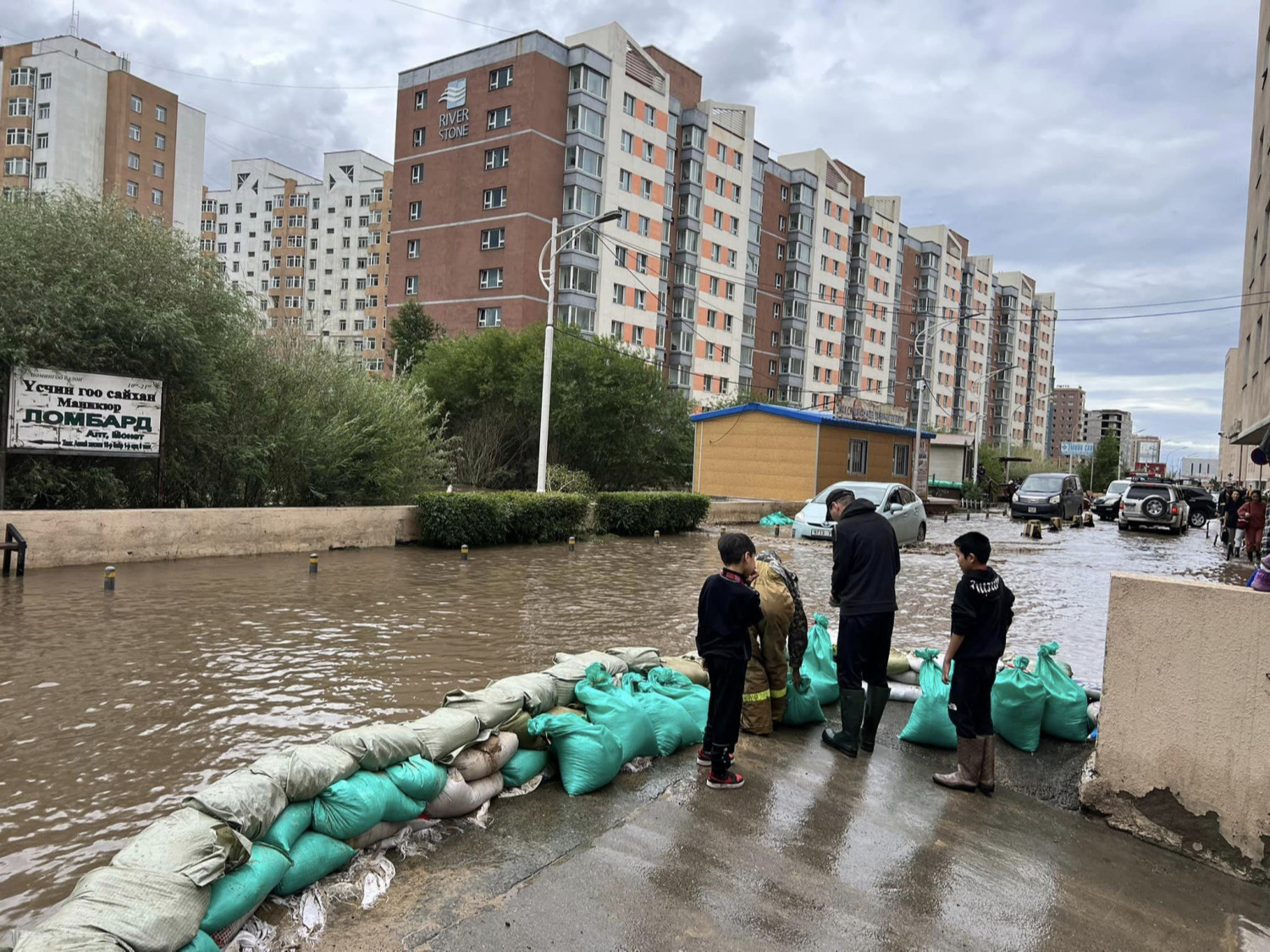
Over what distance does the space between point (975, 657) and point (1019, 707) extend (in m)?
1.06

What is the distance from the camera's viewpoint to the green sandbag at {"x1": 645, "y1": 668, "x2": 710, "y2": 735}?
5.64 meters

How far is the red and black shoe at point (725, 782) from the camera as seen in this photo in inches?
189

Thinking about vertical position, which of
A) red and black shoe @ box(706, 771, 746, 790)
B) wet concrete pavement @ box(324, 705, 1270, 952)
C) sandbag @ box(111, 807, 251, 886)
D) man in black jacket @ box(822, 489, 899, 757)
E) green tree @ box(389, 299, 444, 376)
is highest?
green tree @ box(389, 299, 444, 376)

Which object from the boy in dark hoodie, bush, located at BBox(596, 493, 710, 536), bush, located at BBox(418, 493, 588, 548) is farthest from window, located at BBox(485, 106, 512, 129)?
the boy in dark hoodie

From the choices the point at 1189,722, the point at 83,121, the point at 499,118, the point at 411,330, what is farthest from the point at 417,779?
the point at 83,121

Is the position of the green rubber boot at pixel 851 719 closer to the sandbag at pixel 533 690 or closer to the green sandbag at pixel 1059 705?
the green sandbag at pixel 1059 705

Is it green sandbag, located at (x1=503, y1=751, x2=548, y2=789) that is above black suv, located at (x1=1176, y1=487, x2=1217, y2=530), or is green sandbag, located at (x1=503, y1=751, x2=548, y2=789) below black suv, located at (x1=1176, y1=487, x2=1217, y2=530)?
below

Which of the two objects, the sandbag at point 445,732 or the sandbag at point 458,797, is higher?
the sandbag at point 445,732

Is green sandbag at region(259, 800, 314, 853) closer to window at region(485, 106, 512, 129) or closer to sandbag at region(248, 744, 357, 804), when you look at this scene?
sandbag at region(248, 744, 357, 804)

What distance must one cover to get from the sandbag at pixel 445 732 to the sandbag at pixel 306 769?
0.43m

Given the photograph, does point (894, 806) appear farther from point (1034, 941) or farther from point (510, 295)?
point (510, 295)

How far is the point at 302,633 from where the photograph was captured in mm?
8547

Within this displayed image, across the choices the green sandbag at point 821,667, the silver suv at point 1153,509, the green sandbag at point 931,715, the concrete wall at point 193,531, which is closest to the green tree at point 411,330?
the concrete wall at point 193,531

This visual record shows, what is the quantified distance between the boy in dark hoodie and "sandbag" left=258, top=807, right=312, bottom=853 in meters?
3.53
